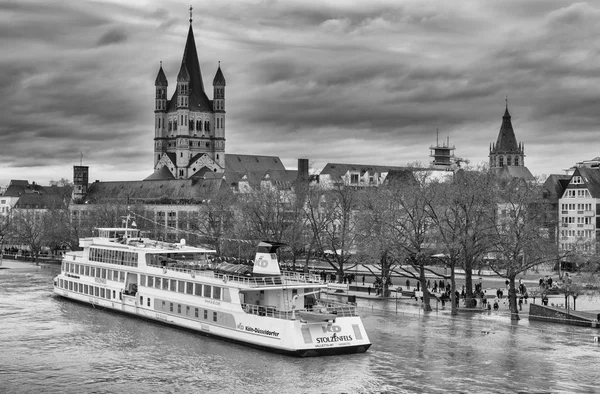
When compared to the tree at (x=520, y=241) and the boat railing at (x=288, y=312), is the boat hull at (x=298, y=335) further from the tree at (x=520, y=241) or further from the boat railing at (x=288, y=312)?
the tree at (x=520, y=241)

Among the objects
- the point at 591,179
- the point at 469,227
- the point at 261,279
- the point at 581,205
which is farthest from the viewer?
the point at 591,179

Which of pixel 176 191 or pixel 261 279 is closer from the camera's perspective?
pixel 261 279

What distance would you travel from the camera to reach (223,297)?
60.2 metres

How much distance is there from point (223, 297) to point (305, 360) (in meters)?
9.56

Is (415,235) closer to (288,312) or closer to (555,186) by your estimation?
(288,312)

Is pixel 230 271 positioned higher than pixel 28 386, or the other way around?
pixel 230 271

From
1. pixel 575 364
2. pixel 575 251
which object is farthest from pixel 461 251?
pixel 575 364

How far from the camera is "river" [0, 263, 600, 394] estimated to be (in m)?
46.6

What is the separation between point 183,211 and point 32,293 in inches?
3440

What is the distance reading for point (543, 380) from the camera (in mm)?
47781

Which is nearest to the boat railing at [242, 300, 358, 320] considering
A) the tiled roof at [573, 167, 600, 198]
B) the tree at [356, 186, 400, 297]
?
the tree at [356, 186, 400, 297]

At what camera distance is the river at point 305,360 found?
46594 mm

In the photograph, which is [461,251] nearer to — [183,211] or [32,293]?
[32,293]

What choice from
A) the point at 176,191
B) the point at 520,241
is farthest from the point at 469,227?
the point at 176,191
